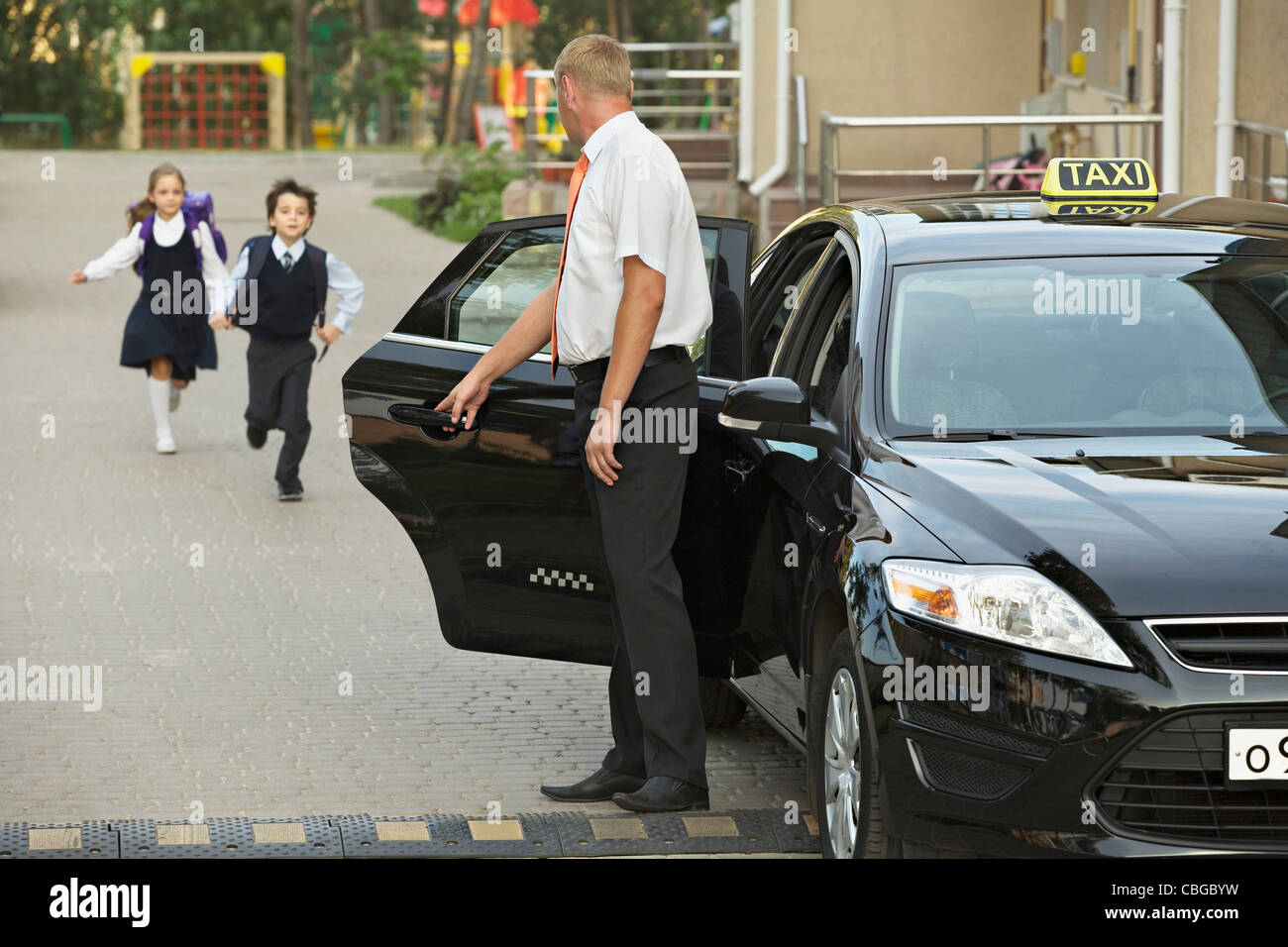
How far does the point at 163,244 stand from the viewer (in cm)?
1220

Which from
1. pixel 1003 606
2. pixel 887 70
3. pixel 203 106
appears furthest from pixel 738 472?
pixel 203 106

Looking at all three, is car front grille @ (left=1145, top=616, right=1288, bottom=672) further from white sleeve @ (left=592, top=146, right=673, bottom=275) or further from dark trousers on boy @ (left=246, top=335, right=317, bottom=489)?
dark trousers on boy @ (left=246, top=335, right=317, bottom=489)

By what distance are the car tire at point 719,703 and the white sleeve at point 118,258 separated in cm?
648

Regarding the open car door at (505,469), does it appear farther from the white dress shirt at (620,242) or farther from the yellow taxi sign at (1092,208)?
the yellow taxi sign at (1092,208)

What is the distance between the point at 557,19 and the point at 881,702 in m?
59.8

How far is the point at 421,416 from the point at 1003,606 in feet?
7.71

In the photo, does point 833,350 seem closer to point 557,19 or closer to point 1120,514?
point 1120,514

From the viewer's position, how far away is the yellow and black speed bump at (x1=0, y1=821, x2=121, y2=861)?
5332 millimetres

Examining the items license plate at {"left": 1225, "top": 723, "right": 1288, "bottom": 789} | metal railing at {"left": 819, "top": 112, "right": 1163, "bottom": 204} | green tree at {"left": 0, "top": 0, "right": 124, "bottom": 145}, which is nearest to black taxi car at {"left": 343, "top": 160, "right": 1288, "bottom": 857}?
license plate at {"left": 1225, "top": 723, "right": 1288, "bottom": 789}

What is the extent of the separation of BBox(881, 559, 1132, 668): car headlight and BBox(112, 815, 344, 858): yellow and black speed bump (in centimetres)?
184

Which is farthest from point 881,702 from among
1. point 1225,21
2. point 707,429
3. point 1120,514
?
point 1225,21

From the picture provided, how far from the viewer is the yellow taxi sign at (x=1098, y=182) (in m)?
5.93

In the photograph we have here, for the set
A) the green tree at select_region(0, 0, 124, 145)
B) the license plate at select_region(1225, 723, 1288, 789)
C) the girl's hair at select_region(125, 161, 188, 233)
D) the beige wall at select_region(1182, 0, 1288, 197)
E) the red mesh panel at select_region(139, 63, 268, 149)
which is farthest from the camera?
the green tree at select_region(0, 0, 124, 145)

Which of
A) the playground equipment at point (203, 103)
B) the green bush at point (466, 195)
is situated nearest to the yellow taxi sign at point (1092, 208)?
the green bush at point (466, 195)
